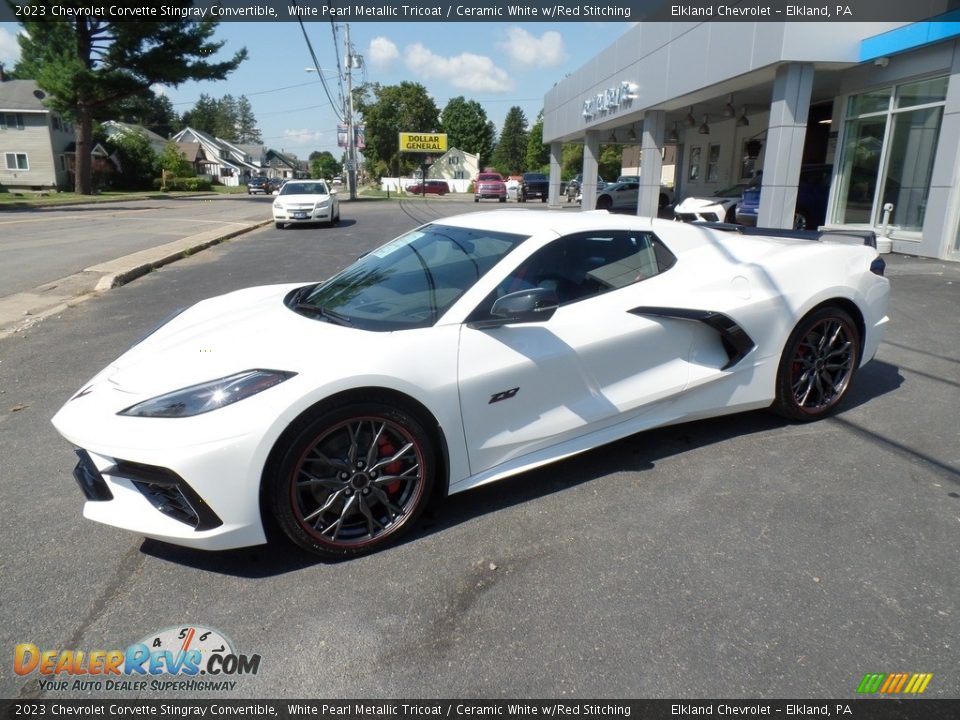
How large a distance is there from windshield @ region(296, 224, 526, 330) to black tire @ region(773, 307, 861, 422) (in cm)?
188

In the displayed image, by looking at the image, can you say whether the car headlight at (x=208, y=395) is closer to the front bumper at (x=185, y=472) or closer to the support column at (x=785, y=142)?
the front bumper at (x=185, y=472)

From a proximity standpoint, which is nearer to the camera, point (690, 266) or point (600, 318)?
point (600, 318)

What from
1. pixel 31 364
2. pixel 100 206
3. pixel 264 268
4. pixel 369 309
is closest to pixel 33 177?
pixel 100 206

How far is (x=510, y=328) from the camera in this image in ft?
10.1

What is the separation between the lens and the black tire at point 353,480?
2645 millimetres

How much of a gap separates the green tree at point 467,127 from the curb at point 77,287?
10020cm

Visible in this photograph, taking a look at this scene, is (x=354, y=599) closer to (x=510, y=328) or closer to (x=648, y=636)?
(x=648, y=636)

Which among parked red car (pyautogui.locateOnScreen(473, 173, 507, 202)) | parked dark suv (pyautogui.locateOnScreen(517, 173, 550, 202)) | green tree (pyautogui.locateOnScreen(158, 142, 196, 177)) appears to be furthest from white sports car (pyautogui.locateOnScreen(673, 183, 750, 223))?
green tree (pyautogui.locateOnScreen(158, 142, 196, 177))

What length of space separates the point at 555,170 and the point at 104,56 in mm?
25263

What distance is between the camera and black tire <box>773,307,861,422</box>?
3.97m

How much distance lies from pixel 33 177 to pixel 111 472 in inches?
2288

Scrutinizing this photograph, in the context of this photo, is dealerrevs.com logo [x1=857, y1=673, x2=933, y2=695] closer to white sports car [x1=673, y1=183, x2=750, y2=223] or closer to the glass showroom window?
the glass showroom window

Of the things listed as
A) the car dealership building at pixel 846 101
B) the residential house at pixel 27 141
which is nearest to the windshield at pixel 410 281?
the car dealership building at pixel 846 101

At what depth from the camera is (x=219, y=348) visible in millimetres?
2900
